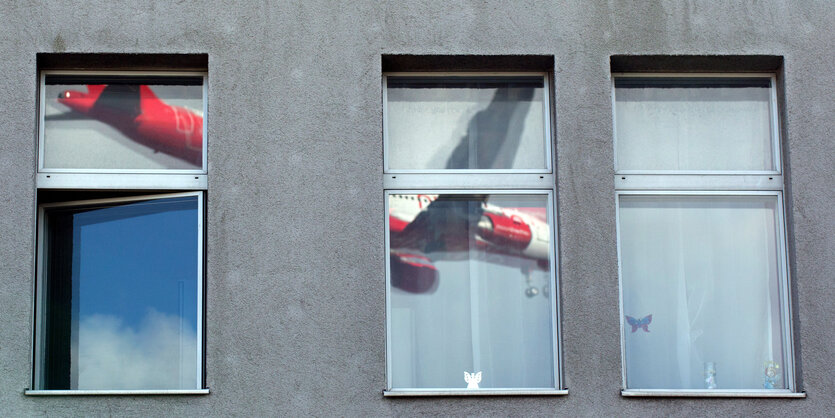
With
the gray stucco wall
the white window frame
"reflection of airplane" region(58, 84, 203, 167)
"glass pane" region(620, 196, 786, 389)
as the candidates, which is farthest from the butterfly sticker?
"reflection of airplane" region(58, 84, 203, 167)

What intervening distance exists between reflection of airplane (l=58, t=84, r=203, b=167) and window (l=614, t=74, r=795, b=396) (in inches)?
117

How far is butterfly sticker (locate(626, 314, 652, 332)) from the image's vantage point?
8148 millimetres

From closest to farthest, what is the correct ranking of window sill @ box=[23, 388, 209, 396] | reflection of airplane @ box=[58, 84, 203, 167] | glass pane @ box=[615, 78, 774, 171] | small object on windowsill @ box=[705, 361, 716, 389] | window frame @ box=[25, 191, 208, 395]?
window sill @ box=[23, 388, 209, 396], window frame @ box=[25, 191, 208, 395], small object on windowsill @ box=[705, 361, 716, 389], reflection of airplane @ box=[58, 84, 203, 167], glass pane @ box=[615, 78, 774, 171]

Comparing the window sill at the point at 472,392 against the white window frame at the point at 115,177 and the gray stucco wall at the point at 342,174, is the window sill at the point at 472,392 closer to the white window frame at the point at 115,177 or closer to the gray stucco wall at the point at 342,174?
the gray stucco wall at the point at 342,174

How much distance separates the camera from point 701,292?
8234mm

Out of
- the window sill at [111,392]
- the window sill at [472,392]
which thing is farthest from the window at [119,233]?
the window sill at [472,392]

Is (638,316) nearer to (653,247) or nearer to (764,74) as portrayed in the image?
(653,247)

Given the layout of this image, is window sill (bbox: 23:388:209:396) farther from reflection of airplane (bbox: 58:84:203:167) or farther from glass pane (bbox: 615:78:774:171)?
glass pane (bbox: 615:78:774:171)

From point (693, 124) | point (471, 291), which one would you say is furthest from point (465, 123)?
point (693, 124)

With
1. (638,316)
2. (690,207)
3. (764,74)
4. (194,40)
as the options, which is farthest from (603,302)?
(194,40)

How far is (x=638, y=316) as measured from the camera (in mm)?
8164

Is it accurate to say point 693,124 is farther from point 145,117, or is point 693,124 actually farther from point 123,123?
point 123,123

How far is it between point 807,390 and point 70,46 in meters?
5.46

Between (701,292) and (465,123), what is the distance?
2022 millimetres
